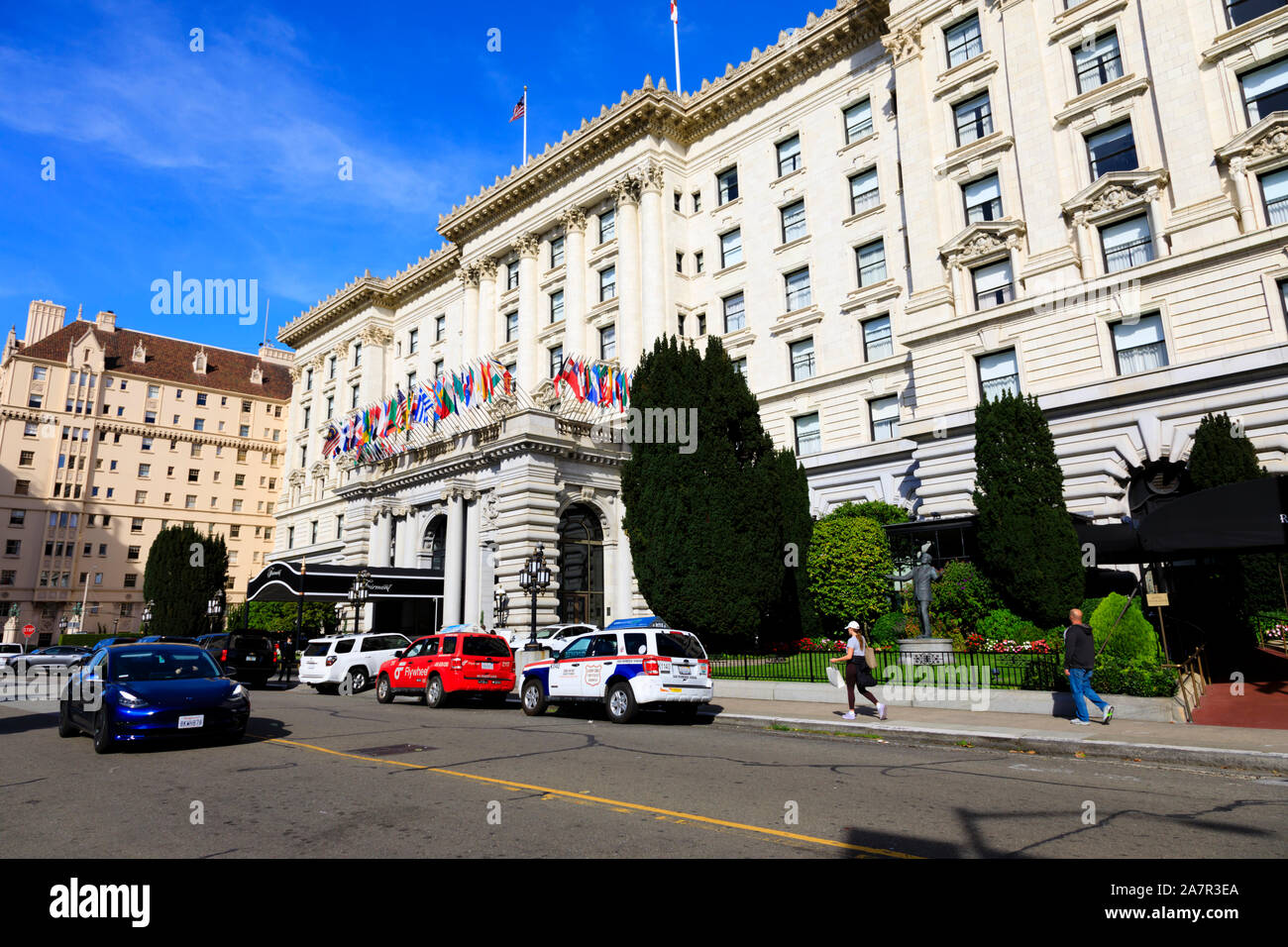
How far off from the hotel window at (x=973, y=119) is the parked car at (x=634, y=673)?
919 inches

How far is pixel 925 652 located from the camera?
1841cm

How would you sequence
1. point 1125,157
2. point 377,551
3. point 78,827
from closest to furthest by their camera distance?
1. point 78,827
2. point 1125,157
3. point 377,551

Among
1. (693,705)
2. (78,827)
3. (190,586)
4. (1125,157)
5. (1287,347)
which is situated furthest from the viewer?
(190,586)

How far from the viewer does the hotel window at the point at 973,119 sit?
28.8 metres

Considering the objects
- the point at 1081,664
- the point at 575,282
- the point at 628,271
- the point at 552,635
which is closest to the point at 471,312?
the point at 575,282

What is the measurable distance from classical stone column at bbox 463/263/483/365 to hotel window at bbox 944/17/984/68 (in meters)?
29.3

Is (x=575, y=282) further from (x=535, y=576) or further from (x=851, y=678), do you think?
(x=851, y=678)

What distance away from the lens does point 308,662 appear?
2648 centimetres

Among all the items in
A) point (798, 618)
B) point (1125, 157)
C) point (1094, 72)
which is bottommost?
point (798, 618)

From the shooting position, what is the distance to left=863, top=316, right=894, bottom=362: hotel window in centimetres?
3278

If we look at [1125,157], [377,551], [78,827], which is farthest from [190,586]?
[1125,157]

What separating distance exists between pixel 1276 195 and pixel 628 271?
25886 millimetres

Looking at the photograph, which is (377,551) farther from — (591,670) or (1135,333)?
(1135,333)

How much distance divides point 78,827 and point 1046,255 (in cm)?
2805
